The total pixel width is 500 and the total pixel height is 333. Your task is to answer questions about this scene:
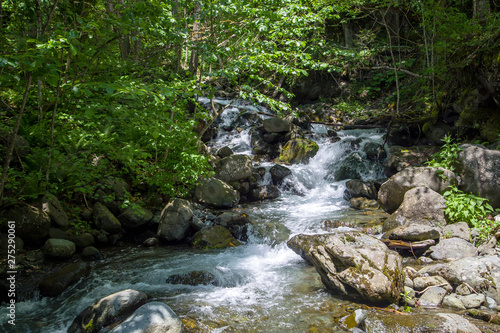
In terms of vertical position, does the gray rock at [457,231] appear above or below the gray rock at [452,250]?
above

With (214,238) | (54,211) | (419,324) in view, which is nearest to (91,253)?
(54,211)

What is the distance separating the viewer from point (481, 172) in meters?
6.86

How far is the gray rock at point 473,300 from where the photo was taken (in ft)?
13.5

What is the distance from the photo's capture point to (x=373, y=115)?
47.2ft

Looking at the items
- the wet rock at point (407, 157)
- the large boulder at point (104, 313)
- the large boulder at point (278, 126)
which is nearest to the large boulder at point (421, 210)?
the wet rock at point (407, 157)

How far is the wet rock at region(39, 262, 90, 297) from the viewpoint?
4.98m

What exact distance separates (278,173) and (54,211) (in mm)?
7604

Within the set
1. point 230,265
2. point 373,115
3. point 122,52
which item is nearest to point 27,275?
point 230,265

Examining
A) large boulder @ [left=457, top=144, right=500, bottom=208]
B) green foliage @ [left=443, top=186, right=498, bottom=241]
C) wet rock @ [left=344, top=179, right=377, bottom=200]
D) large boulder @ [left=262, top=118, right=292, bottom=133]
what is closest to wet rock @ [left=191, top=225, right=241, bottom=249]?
wet rock @ [left=344, top=179, right=377, bottom=200]

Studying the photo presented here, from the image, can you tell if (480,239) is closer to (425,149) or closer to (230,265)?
(230,265)

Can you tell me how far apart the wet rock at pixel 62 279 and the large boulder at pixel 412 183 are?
7066 mm

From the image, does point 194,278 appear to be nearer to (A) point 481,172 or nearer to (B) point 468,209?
(B) point 468,209

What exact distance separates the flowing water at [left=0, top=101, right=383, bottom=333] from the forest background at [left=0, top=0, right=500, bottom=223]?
1.75 metres

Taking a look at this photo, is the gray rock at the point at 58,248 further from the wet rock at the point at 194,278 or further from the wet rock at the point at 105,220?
the wet rock at the point at 194,278
